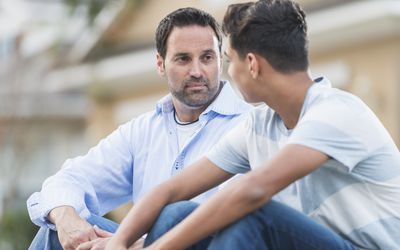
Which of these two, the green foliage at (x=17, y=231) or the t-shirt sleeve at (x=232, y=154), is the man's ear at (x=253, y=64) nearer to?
the t-shirt sleeve at (x=232, y=154)

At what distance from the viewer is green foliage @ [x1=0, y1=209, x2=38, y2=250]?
1399 centimetres

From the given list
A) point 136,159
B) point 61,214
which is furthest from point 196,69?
point 61,214

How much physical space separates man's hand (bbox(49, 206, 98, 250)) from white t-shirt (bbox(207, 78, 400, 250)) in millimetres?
868

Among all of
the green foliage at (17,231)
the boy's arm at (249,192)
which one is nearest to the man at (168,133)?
the boy's arm at (249,192)

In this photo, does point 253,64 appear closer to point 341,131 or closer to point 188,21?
point 341,131

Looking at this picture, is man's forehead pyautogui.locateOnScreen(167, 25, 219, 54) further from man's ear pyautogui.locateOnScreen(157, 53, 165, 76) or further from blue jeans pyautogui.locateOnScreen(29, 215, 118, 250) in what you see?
blue jeans pyautogui.locateOnScreen(29, 215, 118, 250)

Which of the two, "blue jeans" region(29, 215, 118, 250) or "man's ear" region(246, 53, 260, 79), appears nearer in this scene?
"man's ear" region(246, 53, 260, 79)

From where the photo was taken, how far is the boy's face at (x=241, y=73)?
3.85 meters

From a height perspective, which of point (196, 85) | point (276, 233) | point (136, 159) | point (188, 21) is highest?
point (188, 21)

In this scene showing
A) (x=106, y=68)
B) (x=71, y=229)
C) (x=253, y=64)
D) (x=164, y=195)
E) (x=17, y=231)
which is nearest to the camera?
(x=253, y=64)

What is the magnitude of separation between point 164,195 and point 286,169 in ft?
2.01

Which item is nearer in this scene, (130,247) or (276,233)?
(276,233)

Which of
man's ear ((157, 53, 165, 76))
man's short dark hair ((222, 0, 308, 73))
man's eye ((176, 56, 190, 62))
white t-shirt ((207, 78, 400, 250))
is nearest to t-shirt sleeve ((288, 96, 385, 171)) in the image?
white t-shirt ((207, 78, 400, 250))

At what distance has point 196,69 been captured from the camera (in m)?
4.88
